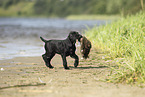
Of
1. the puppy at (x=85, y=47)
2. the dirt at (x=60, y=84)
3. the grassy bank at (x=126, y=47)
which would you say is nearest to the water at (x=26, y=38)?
the grassy bank at (x=126, y=47)

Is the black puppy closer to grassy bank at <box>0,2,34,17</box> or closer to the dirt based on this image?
the dirt

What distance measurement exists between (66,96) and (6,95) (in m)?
0.95

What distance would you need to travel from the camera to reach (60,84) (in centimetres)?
425

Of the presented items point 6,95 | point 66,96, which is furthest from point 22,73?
point 66,96

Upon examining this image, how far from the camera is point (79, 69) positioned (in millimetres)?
5723

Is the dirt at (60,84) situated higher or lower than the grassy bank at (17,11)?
lower

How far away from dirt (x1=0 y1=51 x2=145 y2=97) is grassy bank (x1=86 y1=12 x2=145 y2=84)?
0.33 m

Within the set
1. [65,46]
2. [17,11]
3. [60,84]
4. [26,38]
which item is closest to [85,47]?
[65,46]

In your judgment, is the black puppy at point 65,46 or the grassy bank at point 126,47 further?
the black puppy at point 65,46

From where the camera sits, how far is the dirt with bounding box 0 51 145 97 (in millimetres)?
3636

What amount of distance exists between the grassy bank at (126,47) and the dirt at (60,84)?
1.07 feet

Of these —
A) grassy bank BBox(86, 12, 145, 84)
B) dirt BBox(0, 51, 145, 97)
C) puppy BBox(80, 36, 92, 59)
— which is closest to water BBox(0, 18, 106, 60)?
grassy bank BBox(86, 12, 145, 84)

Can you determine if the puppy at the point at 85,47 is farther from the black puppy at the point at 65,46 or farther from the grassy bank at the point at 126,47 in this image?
the black puppy at the point at 65,46

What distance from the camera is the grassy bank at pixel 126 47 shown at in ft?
14.6
